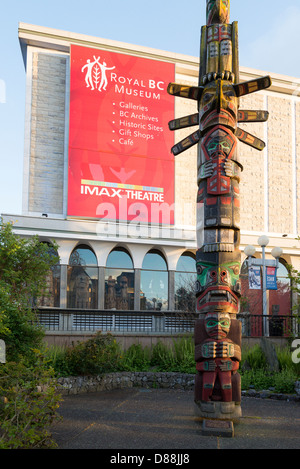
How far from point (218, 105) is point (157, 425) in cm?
658

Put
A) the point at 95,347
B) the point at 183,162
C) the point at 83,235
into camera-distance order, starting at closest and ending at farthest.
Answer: the point at 95,347 < the point at 83,235 < the point at 183,162

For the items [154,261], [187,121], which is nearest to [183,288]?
[154,261]

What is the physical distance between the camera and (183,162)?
2808cm

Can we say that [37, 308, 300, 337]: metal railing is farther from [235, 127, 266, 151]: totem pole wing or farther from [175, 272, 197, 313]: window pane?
[235, 127, 266, 151]: totem pole wing

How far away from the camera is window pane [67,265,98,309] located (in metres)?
24.8

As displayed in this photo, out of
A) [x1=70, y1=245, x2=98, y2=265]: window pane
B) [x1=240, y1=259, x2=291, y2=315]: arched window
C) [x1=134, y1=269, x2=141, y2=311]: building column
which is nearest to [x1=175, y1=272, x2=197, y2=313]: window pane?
[x1=134, y1=269, x2=141, y2=311]: building column

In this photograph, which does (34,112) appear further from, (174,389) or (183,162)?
(174,389)

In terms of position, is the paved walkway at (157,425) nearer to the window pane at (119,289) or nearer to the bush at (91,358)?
the bush at (91,358)

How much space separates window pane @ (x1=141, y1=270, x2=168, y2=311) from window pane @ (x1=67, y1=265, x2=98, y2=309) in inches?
106

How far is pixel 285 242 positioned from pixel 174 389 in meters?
15.0

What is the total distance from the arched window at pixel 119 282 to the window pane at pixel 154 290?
71cm

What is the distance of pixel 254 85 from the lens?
394 inches
